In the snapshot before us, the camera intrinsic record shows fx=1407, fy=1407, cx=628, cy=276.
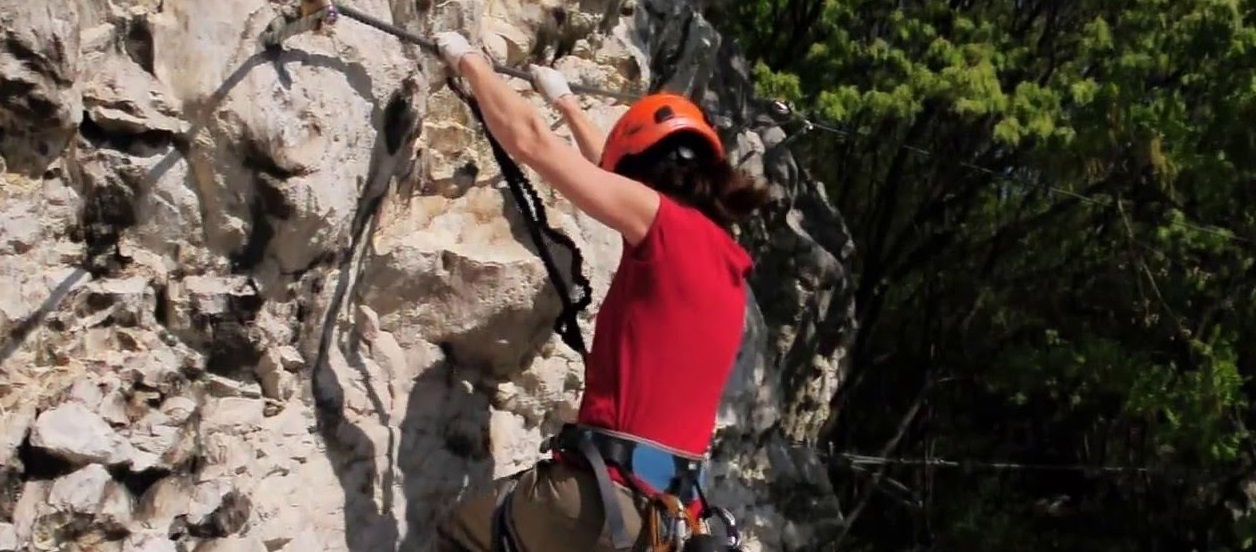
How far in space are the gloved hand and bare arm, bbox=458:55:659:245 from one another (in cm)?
27

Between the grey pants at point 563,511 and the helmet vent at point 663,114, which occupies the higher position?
the helmet vent at point 663,114

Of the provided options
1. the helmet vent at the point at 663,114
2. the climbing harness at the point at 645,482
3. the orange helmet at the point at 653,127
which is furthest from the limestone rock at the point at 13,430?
the helmet vent at the point at 663,114

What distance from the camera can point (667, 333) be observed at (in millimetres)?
3311

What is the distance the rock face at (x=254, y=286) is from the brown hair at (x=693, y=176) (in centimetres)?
92

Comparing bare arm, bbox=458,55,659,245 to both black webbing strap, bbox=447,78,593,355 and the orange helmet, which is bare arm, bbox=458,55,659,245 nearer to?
the orange helmet

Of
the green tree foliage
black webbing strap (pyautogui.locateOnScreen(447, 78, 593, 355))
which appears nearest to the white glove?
black webbing strap (pyautogui.locateOnScreen(447, 78, 593, 355))

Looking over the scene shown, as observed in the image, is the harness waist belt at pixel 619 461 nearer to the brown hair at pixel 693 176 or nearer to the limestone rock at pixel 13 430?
the brown hair at pixel 693 176

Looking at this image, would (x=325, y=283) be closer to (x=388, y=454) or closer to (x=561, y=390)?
(x=388, y=454)

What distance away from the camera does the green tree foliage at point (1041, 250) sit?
9828 mm

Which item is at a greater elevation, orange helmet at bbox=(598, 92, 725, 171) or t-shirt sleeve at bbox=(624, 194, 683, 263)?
orange helmet at bbox=(598, 92, 725, 171)

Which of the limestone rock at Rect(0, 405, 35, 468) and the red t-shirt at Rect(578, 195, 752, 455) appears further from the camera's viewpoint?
the red t-shirt at Rect(578, 195, 752, 455)

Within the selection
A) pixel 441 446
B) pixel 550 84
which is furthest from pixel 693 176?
pixel 441 446

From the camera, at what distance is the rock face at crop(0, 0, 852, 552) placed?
3260 mm

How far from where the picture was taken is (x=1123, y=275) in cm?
1286
